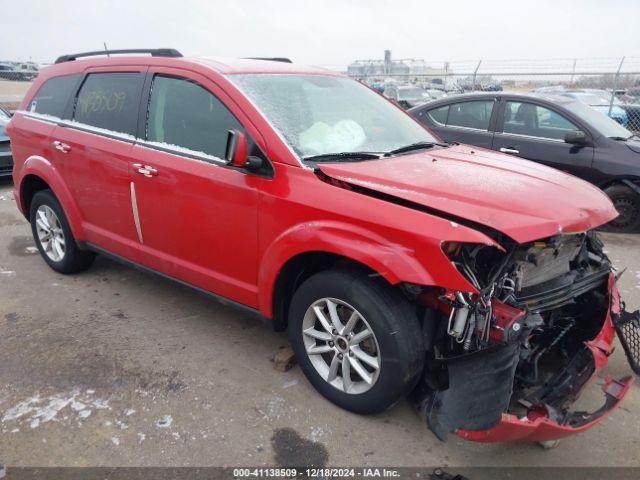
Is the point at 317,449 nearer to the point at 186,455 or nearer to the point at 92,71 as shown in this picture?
the point at 186,455

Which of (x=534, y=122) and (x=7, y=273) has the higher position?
(x=534, y=122)

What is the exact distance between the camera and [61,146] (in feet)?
13.1

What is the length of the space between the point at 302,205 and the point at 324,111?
2.90 ft

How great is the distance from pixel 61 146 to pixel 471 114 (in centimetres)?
491

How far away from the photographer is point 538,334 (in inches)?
107

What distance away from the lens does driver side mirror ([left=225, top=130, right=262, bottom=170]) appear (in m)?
2.67

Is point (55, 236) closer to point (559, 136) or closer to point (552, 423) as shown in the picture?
point (552, 423)

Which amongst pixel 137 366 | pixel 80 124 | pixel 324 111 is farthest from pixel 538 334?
pixel 80 124

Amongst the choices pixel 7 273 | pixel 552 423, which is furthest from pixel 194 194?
pixel 7 273

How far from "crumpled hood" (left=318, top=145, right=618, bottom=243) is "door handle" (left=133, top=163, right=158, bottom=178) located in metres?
1.24

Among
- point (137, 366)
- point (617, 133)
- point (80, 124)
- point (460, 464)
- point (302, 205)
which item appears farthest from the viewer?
point (617, 133)

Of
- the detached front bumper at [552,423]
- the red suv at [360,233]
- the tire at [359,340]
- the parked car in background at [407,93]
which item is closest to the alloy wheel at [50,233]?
the red suv at [360,233]

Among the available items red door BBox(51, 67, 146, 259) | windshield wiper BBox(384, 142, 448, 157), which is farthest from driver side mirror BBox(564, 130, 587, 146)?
red door BBox(51, 67, 146, 259)

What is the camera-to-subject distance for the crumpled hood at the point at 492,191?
2234 mm
